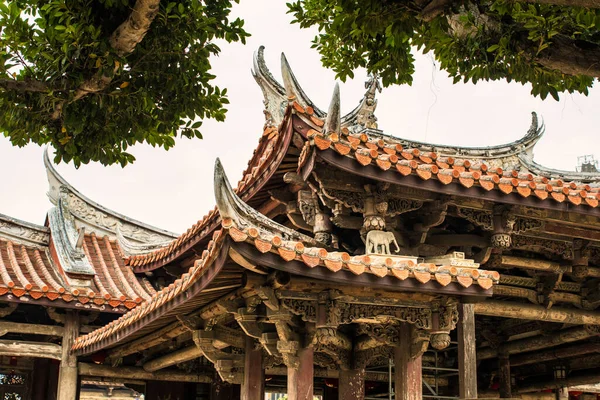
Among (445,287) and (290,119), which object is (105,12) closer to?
(290,119)

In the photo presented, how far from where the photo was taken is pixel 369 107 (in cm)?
992

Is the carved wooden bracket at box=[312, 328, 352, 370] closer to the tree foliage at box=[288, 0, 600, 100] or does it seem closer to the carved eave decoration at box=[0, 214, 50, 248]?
the tree foliage at box=[288, 0, 600, 100]

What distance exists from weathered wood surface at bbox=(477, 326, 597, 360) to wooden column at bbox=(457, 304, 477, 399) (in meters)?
2.07

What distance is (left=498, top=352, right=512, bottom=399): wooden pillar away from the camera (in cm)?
1066

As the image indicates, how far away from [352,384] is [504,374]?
11.6 feet

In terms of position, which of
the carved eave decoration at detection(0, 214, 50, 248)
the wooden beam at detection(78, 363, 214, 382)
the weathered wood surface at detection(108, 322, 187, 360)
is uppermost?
the carved eave decoration at detection(0, 214, 50, 248)

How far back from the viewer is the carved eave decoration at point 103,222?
553 inches

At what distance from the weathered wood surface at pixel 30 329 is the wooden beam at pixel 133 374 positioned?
60 centimetres

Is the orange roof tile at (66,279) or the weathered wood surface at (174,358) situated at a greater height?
the orange roof tile at (66,279)

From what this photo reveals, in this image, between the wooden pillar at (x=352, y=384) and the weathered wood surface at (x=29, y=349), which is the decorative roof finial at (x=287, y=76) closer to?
the wooden pillar at (x=352, y=384)

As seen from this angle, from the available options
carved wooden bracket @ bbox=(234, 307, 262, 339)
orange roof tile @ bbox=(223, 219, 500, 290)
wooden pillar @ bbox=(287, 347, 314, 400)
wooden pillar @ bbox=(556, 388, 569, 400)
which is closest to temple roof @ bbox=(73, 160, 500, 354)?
orange roof tile @ bbox=(223, 219, 500, 290)

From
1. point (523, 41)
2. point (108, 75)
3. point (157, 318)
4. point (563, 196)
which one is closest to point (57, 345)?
point (157, 318)

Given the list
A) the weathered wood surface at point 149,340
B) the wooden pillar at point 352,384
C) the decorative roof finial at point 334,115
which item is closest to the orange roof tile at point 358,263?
the decorative roof finial at point 334,115

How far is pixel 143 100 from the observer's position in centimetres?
619
